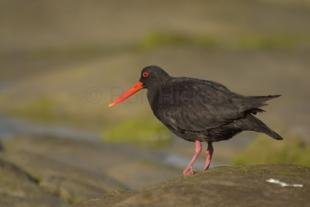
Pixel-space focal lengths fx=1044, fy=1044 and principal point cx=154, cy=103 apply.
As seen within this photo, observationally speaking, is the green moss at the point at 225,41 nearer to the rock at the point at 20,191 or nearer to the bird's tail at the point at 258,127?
the rock at the point at 20,191

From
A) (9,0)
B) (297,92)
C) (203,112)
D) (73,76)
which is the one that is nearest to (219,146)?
(297,92)

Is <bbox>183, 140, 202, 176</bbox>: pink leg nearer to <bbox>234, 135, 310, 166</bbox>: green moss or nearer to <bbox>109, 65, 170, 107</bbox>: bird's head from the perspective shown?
<bbox>109, 65, 170, 107</bbox>: bird's head

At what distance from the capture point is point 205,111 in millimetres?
10523

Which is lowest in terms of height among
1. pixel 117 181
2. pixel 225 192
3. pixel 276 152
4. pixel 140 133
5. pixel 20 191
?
pixel 117 181

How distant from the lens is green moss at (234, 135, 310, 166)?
17.7 meters

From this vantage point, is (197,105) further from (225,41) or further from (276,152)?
(225,41)

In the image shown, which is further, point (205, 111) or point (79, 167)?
point (79, 167)

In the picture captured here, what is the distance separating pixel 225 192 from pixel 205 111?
1442mm

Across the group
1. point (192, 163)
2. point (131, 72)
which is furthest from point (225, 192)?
point (131, 72)

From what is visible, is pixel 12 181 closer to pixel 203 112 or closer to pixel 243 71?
pixel 203 112

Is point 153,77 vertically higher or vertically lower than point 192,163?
higher

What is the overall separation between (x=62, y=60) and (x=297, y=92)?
869 centimetres

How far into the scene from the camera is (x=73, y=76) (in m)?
26.7

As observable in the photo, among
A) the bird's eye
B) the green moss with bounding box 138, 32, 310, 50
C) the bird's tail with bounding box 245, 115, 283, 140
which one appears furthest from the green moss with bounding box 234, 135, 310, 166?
the green moss with bounding box 138, 32, 310, 50
